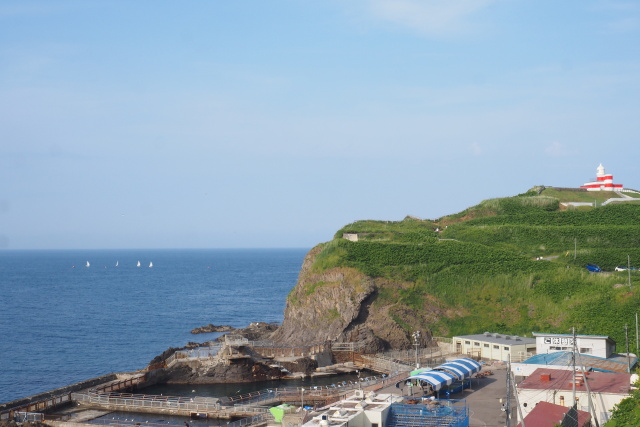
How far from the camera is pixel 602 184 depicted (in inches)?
4660

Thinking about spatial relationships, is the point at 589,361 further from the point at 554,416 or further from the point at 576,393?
the point at 554,416

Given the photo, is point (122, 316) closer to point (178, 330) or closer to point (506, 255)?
point (178, 330)

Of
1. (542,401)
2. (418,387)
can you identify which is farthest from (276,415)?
(542,401)

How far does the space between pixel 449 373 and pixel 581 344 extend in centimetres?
1316

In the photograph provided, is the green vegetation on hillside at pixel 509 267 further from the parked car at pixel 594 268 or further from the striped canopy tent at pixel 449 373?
the striped canopy tent at pixel 449 373

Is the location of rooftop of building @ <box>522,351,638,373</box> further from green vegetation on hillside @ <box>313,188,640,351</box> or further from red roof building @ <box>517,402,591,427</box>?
green vegetation on hillside @ <box>313,188,640,351</box>

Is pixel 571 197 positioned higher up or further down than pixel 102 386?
higher up

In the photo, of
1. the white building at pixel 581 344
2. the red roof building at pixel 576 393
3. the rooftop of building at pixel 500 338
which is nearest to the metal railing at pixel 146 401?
the red roof building at pixel 576 393

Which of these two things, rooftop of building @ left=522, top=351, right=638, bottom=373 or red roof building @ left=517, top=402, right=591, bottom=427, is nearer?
red roof building @ left=517, top=402, right=591, bottom=427

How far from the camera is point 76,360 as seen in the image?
78125 mm

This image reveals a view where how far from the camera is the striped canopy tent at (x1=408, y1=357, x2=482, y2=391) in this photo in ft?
154

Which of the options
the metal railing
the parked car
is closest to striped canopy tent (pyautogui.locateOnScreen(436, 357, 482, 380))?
the metal railing

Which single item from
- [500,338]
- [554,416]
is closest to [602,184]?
[500,338]

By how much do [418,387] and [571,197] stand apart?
76.6 m
